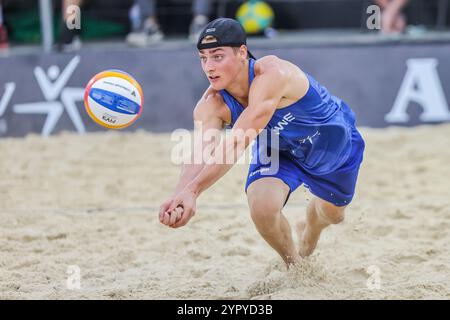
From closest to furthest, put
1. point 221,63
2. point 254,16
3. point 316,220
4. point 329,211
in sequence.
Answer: point 221,63, point 329,211, point 316,220, point 254,16

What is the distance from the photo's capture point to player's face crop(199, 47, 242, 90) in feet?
11.1

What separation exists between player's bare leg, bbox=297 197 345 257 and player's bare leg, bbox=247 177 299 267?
329 mm

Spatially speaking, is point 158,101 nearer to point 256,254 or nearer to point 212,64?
point 256,254

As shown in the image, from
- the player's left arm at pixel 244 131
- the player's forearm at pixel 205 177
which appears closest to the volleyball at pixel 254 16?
the player's left arm at pixel 244 131

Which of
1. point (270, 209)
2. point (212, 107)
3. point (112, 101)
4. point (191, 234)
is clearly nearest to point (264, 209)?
point (270, 209)

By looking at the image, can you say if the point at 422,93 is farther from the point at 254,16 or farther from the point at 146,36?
the point at 146,36

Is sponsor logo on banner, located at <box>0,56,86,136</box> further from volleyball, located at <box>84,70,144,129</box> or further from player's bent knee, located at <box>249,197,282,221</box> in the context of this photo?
player's bent knee, located at <box>249,197,282,221</box>

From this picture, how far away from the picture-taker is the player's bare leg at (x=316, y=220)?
400cm

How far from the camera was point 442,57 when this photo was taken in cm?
768

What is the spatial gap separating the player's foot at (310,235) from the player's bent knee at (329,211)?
2.8 inches

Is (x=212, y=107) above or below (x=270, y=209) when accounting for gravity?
above

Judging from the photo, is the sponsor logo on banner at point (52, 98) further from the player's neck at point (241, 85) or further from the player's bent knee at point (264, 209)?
the player's bent knee at point (264, 209)

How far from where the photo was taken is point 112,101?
3762mm

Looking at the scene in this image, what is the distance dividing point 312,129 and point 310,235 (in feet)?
2.55
